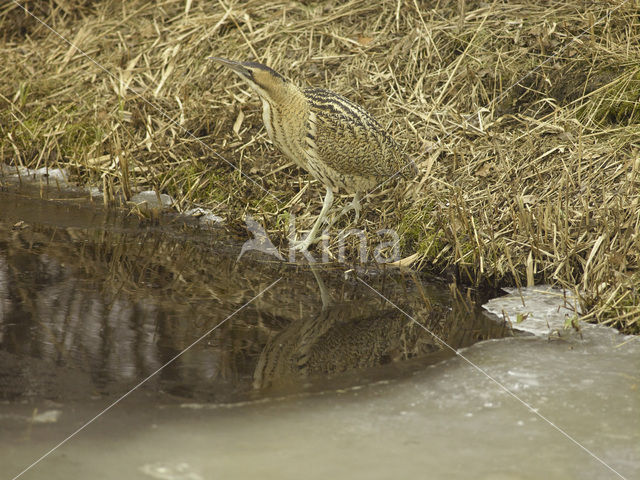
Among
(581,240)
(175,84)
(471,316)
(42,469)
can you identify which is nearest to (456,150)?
(581,240)

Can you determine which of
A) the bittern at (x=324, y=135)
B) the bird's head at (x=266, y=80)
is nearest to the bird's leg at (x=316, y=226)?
the bittern at (x=324, y=135)

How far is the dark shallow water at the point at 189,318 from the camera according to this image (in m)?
2.92

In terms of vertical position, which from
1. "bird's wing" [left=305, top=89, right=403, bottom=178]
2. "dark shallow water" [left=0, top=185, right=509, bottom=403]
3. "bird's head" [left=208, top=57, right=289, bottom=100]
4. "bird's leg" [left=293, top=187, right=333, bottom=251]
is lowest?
"dark shallow water" [left=0, top=185, right=509, bottom=403]

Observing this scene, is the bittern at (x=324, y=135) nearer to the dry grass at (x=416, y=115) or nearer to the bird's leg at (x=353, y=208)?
the bird's leg at (x=353, y=208)

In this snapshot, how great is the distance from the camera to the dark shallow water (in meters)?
2.92

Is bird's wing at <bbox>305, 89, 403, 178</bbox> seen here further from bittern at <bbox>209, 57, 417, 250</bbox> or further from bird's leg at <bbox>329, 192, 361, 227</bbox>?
bird's leg at <bbox>329, 192, 361, 227</bbox>

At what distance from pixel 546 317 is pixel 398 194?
4.49 feet

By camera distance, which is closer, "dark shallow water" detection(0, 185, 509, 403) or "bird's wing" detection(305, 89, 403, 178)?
"dark shallow water" detection(0, 185, 509, 403)

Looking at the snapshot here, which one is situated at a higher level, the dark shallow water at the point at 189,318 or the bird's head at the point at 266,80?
the bird's head at the point at 266,80

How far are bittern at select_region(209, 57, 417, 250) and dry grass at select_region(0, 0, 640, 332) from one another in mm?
278

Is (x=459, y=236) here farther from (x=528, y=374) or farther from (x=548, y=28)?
(x=548, y=28)

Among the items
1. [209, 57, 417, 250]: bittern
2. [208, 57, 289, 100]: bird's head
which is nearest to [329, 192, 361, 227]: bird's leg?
[209, 57, 417, 250]: bittern

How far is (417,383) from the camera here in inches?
116

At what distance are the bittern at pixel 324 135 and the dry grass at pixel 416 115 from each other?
0.28 metres
